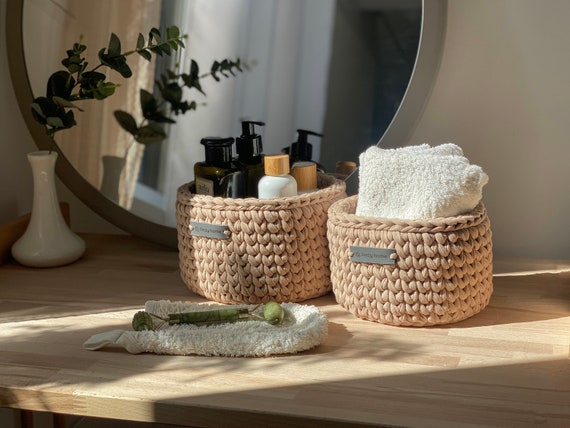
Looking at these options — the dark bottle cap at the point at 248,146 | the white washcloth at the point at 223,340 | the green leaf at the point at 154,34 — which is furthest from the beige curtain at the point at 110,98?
the white washcloth at the point at 223,340

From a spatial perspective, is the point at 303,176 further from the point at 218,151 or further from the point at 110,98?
the point at 110,98

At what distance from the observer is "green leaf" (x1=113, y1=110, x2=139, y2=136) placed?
4.79 ft

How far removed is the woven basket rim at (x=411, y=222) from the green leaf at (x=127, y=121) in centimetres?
48

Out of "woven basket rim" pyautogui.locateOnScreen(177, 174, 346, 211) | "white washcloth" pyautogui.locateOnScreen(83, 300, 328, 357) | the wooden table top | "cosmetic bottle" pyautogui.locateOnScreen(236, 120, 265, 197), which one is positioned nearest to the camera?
the wooden table top

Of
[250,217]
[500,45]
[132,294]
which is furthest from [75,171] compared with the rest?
[500,45]

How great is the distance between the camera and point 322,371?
992mm

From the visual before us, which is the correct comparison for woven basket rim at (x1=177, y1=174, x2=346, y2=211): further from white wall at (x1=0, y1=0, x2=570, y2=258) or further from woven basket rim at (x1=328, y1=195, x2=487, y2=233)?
white wall at (x1=0, y1=0, x2=570, y2=258)

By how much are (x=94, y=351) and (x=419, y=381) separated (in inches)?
15.6

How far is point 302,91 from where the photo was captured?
136cm

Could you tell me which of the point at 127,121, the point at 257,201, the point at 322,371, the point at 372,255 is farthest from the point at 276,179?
the point at 127,121

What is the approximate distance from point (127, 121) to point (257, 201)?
418mm

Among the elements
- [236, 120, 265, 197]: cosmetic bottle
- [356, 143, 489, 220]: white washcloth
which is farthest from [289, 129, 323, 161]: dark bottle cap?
[356, 143, 489, 220]: white washcloth

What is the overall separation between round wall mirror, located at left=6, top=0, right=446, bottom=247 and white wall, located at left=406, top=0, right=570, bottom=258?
54mm

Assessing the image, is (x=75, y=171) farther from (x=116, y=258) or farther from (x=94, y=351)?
(x=94, y=351)
